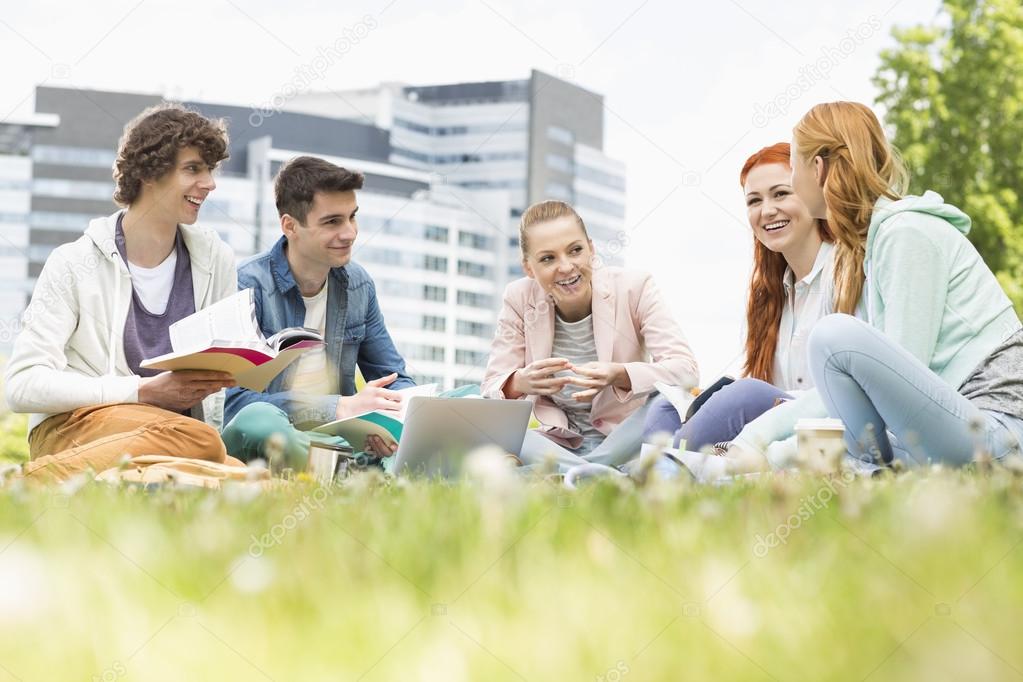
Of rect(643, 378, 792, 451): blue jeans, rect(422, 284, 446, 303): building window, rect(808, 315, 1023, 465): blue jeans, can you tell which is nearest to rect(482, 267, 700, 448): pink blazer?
rect(643, 378, 792, 451): blue jeans

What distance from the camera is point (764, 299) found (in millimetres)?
5066

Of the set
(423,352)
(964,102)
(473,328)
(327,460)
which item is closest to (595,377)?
(327,460)

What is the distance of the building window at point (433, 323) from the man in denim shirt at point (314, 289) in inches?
4088

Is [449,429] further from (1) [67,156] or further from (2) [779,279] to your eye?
(1) [67,156]

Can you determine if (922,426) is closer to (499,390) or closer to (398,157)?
(499,390)

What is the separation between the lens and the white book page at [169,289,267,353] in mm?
4070

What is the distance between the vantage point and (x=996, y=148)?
1535 cm

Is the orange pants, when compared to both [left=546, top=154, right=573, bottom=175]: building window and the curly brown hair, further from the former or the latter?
[left=546, top=154, right=573, bottom=175]: building window

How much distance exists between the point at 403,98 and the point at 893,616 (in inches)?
4472

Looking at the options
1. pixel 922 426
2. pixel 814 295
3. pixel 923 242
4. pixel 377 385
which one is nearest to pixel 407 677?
pixel 922 426

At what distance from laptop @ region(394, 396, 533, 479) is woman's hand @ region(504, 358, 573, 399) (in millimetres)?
544

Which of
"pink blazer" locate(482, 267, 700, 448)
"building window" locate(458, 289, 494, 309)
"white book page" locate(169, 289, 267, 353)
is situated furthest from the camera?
"building window" locate(458, 289, 494, 309)

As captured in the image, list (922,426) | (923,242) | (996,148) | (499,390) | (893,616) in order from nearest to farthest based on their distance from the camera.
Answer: (893,616)
(922,426)
(923,242)
(499,390)
(996,148)

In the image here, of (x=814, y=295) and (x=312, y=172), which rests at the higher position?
(x=312, y=172)
